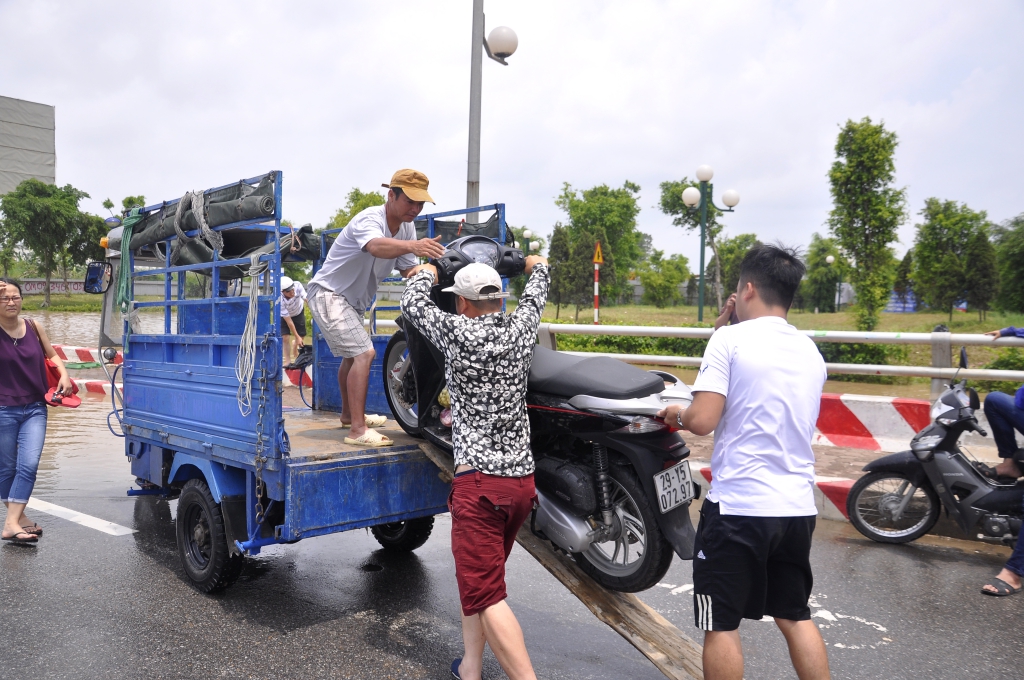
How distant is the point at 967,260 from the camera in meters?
33.5

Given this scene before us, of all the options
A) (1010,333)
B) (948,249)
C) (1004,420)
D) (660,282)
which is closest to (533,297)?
(1004,420)

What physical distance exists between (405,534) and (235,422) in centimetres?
152

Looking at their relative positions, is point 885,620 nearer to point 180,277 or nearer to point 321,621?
point 321,621

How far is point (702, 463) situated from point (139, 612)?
447 centimetres

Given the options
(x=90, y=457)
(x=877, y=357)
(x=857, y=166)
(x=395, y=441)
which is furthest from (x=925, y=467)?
(x=857, y=166)

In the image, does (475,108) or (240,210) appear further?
(475,108)

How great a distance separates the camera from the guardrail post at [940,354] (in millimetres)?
6180

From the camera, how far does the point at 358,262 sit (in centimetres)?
457

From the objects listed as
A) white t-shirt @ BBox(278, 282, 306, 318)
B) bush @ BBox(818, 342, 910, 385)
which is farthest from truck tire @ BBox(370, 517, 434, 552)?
bush @ BBox(818, 342, 910, 385)

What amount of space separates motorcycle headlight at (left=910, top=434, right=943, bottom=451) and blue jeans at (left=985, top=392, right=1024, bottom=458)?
0.34m

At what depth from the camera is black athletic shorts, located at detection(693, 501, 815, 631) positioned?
99.4 inches

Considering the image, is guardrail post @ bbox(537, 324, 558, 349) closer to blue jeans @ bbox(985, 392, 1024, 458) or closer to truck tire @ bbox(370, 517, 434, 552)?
truck tire @ bbox(370, 517, 434, 552)

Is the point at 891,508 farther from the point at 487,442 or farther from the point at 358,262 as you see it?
the point at 358,262

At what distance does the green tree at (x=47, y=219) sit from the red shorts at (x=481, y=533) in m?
44.8
